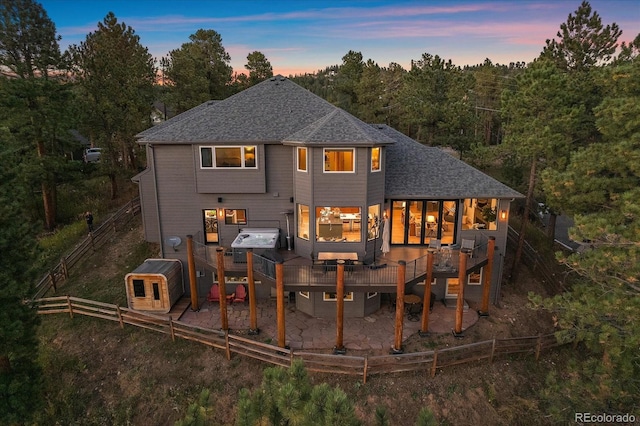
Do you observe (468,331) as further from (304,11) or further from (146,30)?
(146,30)

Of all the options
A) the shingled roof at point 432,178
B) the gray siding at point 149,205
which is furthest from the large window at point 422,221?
the gray siding at point 149,205

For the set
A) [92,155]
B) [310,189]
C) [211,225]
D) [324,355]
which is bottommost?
[324,355]

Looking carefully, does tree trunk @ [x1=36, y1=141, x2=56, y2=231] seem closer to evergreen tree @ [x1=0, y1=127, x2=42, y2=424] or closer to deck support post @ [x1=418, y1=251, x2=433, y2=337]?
evergreen tree @ [x1=0, y1=127, x2=42, y2=424]

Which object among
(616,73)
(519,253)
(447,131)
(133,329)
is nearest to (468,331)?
(519,253)

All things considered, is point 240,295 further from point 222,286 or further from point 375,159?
point 375,159

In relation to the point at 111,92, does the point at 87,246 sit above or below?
below

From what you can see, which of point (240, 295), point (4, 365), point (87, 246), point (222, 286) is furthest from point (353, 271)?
point (87, 246)
